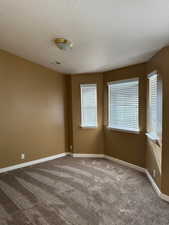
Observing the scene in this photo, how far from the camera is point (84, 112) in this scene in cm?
448

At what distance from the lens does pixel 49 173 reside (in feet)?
11.1

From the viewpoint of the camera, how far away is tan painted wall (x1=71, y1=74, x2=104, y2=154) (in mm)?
4293

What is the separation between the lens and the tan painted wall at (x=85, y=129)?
429 centimetres

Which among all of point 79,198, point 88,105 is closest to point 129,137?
point 88,105

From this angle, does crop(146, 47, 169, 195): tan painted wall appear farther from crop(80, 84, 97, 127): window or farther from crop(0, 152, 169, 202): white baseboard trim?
crop(80, 84, 97, 127): window

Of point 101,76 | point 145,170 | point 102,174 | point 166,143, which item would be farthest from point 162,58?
point 102,174

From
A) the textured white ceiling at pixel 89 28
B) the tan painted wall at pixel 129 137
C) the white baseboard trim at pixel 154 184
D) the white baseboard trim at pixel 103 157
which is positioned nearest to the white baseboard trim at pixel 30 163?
the white baseboard trim at pixel 103 157

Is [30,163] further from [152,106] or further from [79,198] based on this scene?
[152,106]

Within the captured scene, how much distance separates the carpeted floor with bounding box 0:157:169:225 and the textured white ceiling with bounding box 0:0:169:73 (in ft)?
8.18

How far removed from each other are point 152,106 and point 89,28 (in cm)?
187

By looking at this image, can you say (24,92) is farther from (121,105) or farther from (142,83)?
(142,83)

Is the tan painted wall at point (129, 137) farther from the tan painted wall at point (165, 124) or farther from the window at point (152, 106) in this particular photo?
the tan painted wall at point (165, 124)

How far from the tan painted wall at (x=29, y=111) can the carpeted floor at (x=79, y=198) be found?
2.01 ft

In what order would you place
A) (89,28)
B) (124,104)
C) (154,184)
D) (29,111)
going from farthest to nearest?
(29,111), (124,104), (154,184), (89,28)
